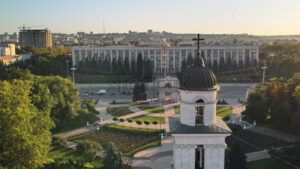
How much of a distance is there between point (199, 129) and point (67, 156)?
→ 18.7m

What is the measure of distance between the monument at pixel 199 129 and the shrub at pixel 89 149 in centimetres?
1513

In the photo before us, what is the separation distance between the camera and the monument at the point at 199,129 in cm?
1259

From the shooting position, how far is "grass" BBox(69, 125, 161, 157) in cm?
2906

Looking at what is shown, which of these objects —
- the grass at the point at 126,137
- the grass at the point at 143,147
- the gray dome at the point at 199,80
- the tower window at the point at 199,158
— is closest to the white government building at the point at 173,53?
the grass at the point at 126,137

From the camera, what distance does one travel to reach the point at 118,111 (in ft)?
141

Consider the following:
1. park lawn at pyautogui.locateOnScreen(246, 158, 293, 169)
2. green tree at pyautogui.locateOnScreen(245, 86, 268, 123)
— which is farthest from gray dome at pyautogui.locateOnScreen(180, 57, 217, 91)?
green tree at pyautogui.locateOnScreen(245, 86, 268, 123)

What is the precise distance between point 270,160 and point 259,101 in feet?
39.1

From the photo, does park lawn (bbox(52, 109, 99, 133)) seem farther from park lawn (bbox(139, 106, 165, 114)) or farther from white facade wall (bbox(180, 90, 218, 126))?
white facade wall (bbox(180, 90, 218, 126))

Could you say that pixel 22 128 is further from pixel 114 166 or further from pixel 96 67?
pixel 96 67

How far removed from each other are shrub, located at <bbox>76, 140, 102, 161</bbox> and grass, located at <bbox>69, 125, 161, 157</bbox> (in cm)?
229

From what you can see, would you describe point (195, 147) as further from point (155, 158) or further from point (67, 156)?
point (67, 156)

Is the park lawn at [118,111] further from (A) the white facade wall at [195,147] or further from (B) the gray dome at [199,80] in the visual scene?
(B) the gray dome at [199,80]

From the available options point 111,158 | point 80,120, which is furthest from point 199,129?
point 80,120

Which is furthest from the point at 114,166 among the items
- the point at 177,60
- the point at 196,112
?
the point at 177,60
